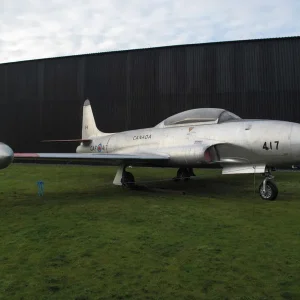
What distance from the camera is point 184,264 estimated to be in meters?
2.94

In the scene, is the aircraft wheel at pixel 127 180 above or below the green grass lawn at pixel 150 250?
above

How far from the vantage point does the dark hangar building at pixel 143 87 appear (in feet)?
52.5

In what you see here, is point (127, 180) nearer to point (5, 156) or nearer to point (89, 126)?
point (5, 156)

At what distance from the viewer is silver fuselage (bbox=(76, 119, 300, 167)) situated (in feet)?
20.9

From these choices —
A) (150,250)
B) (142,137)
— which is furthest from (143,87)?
(150,250)

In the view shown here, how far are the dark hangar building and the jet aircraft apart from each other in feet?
28.9

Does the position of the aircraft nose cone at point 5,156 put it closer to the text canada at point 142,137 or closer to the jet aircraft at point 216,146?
the jet aircraft at point 216,146

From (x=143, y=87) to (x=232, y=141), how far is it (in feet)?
38.5

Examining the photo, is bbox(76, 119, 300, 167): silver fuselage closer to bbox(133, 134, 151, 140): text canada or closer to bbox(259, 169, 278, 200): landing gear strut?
bbox(133, 134, 151, 140): text canada

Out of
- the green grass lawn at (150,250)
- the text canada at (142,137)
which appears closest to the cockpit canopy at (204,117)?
the text canada at (142,137)

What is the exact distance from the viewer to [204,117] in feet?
26.3

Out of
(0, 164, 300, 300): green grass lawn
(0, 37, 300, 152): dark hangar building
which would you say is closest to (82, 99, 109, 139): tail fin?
(0, 37, 300, 152): dark hangar building

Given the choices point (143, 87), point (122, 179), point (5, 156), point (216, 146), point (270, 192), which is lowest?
point (270, 192)

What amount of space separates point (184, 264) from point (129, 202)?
3672 millimetres
